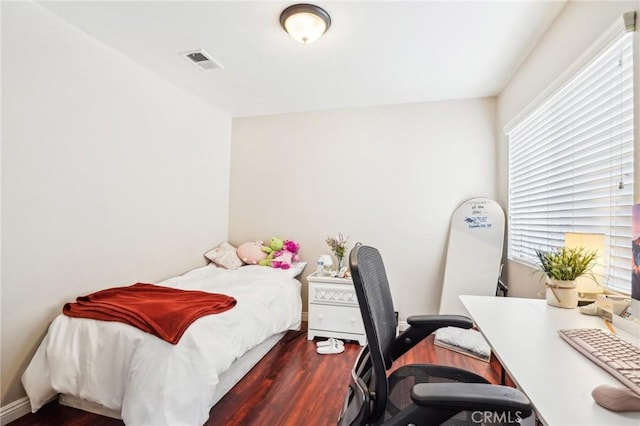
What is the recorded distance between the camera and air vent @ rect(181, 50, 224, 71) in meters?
2.29

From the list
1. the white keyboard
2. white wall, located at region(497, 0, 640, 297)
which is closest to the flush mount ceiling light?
white wall, located at region(497, 0, 640, 297)

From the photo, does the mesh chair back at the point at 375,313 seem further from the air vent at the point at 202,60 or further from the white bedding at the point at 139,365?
the air vent at the point at 202,60

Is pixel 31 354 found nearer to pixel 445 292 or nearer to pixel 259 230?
pixel 259 230

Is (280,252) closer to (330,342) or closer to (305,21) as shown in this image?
(330,342)

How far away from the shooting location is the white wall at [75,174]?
5.64 feet

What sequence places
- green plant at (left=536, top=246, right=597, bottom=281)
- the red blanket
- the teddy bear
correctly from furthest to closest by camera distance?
the teddy bear < the red blanket < green plant at (left=536, top=246, right=597, bottom=281)

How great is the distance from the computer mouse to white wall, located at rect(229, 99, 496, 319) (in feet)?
7.98

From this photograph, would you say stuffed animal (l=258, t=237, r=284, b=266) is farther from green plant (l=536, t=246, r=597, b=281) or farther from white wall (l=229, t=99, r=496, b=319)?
green plant (l=536, t=246, r=597, b=281)

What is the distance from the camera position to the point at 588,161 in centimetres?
156

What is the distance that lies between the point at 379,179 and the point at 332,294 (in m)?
1.33

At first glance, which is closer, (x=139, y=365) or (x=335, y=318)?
(x=139, y=365)

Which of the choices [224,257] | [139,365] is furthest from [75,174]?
[224,257]

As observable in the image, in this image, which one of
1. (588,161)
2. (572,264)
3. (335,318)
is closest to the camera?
(572,264)

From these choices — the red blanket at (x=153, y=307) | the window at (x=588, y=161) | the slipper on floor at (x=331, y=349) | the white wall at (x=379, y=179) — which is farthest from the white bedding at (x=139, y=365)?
the window at (x=588, y=161)
